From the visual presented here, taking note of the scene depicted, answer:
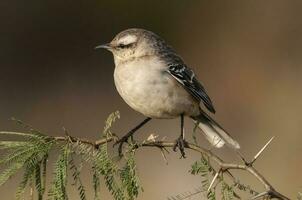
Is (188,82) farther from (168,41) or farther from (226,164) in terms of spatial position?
(168,41)

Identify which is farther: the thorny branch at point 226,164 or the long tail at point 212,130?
the long tail at point 212,130

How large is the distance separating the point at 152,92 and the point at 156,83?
0.09 metres

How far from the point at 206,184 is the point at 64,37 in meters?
12.4

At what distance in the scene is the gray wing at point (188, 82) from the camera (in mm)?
5504

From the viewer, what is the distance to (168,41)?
49.9 feet

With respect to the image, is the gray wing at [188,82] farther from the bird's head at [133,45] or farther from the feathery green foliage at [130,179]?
the feathery green foliage at [130,179]

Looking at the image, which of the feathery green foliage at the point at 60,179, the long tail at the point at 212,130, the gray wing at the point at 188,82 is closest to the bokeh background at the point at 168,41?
the long tail at the point at 212,130

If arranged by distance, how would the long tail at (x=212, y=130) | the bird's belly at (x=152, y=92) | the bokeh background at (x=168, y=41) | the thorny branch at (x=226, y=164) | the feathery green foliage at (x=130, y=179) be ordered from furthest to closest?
the bokeh background at (x=168, y=41) → the long tail at (x=212, y=130) → the bird's belly at (x=152, y=92) → the feathery green foliage at (x=130, y=179) → the thorny branch at (x=226, y=164)

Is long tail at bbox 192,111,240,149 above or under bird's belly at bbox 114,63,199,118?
under

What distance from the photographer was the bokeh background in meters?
13.2

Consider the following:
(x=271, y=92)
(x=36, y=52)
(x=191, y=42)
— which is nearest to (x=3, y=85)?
(x=36, y=52)

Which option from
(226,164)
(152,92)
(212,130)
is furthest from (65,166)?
(212,130)

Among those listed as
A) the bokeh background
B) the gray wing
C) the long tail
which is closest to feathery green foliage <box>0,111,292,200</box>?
the gray wing

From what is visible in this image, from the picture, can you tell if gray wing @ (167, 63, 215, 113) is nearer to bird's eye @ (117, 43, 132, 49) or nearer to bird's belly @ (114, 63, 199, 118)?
bird's belly @ (114, 63, 199, 118)
